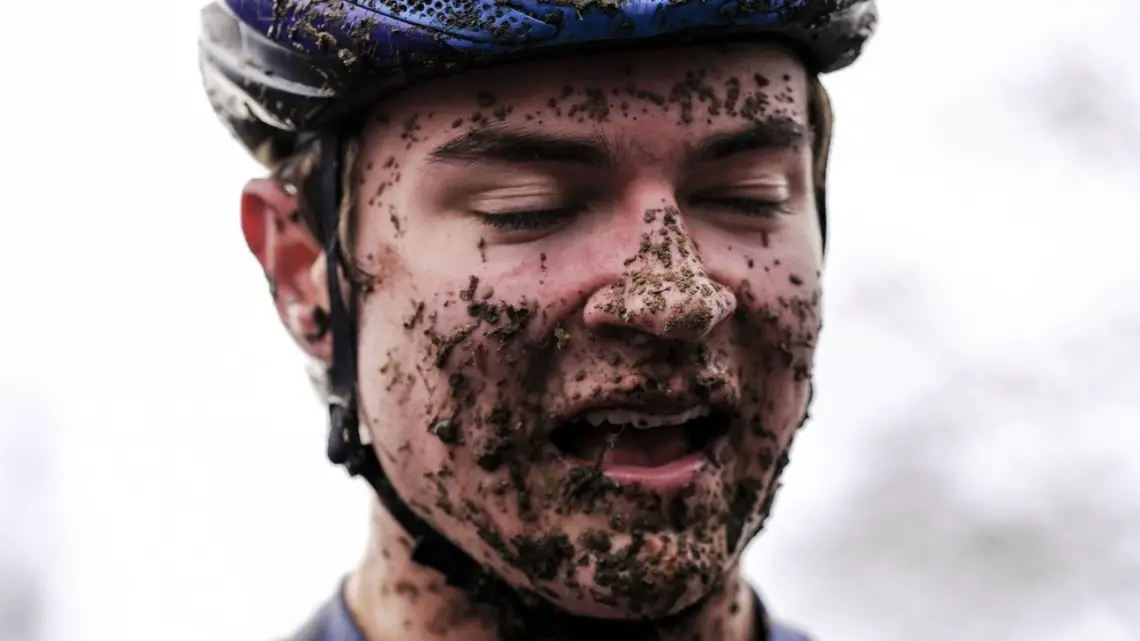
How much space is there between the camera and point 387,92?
2.24 meters

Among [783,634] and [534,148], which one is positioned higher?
[534,148]

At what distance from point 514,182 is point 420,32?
0.76 ft

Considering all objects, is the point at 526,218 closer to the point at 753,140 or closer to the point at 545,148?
the point at 545,148

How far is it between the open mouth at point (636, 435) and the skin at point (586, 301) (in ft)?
0.08

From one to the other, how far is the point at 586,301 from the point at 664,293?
0.11 m

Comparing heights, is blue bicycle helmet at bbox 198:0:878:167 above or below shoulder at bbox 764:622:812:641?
above

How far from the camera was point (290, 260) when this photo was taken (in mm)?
2533

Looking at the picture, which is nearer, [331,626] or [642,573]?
[642,573]

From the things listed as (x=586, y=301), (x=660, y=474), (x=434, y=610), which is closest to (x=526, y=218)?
(x=586, y=301)

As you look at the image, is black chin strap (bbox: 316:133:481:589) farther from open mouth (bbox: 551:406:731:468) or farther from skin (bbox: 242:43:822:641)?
open mouth (bbox: 551:406:731:468)

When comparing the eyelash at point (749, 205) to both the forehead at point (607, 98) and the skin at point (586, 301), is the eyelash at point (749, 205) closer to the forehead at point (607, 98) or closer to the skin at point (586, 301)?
the skin at point (586, 301)

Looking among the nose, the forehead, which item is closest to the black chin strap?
the forehead

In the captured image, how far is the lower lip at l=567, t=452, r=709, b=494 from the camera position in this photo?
6.95ft

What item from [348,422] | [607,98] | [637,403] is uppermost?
[607,98]
